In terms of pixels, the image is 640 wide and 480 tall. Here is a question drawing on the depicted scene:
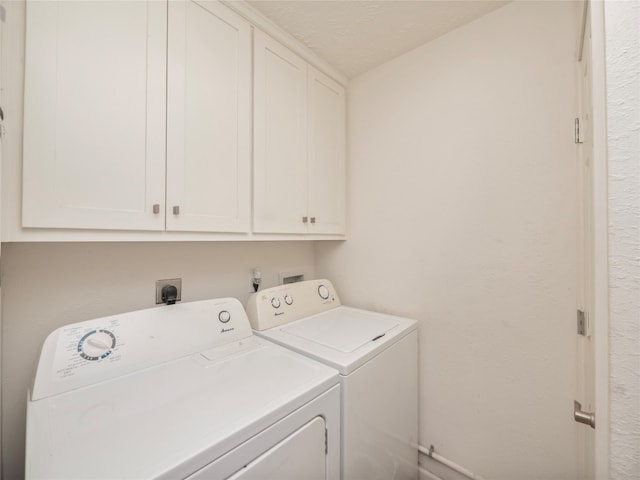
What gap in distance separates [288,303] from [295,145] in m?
0.93

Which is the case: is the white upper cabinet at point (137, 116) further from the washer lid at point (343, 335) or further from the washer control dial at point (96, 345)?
the washer lid at point (343, 335)

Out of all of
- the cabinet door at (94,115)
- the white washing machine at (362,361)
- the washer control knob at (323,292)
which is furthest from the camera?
the washer control knob at (323,292)

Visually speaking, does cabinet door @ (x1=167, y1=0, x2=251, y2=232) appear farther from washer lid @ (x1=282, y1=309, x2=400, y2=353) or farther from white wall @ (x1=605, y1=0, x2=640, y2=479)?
white wall @ (x1=605, y1=0, x2=640, y2=479)

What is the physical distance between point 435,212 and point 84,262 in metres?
1.72

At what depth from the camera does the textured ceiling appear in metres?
1.24

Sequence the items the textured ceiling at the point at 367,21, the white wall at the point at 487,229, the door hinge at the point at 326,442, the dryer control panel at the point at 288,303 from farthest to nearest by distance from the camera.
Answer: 1. the dryer control panel at the point at 288,303
2. the textured ceiling at the point at 367,21
3. the white wall at the point at 487,229
4. the door hinge at the point at 326,442

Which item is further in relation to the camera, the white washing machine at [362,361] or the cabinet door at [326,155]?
the cabinet door at [326,155]

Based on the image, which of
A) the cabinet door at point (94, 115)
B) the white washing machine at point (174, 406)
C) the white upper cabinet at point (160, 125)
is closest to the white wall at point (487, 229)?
the white upper cabinet at point (160, 125)

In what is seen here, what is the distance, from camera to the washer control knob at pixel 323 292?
173cm

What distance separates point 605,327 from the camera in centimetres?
52

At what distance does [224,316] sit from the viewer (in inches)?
48.5

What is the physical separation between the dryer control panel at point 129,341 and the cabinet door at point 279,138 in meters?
0.49

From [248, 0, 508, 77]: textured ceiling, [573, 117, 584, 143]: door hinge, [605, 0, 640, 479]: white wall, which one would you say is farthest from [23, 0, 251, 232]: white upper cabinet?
[573, 117, 584, 143]: door hinge

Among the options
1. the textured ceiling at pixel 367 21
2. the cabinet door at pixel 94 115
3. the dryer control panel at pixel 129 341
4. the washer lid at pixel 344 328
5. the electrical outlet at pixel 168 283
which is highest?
the textured ceiling at pixel 367 21
